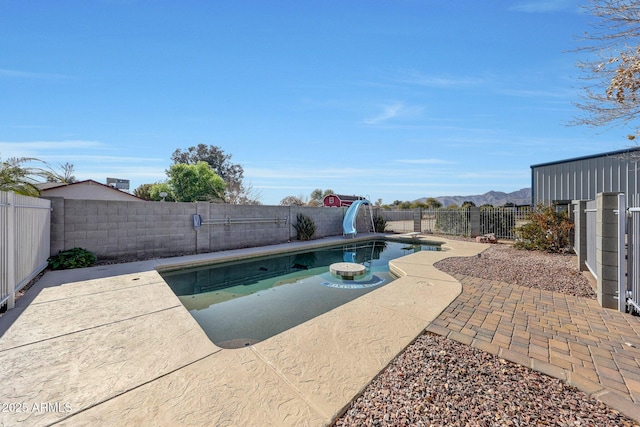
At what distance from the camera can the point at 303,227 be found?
11.2m

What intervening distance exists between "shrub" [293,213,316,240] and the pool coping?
736 cm

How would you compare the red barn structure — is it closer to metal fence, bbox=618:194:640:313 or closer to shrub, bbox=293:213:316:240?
shrub, bbox=293:213:316:240

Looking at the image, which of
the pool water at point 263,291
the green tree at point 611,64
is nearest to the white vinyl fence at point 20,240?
the pool water at point 263,291

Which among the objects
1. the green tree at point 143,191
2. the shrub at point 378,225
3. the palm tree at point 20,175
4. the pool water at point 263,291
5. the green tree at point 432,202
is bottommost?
the pool water at point 263,291

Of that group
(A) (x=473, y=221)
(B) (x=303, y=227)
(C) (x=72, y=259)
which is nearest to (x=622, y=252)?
(B) (x=303, y=227)

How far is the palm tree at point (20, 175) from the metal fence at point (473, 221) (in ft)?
47.3

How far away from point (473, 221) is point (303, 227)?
787 centimetres

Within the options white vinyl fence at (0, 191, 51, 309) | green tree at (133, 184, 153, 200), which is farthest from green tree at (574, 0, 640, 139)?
green tree at (133, 184, 153, 200)

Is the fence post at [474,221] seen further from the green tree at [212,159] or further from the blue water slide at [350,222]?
the green tree at [212,159]

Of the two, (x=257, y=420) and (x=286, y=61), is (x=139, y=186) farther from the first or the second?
(x=257, y=420)

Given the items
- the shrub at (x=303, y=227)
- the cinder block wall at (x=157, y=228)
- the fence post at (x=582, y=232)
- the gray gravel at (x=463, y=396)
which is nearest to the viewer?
the gray gravel at (x=463, y=396)

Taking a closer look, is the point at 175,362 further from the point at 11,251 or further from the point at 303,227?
the point at 303,227

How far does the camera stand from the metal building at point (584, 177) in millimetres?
10773

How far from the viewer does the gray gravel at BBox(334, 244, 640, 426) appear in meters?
1.63
